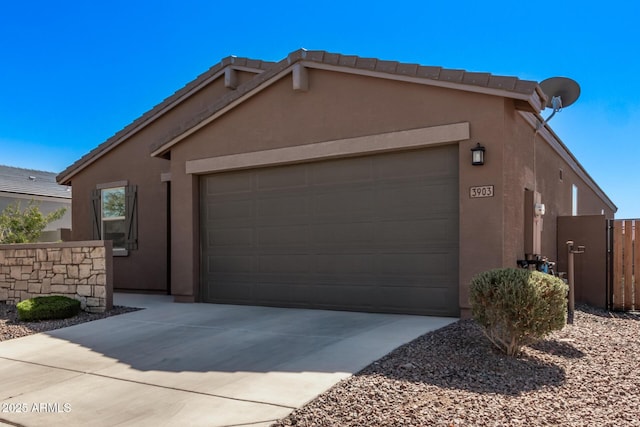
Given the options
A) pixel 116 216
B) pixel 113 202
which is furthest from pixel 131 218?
pixel 113 202

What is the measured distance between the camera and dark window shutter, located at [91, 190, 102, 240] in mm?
13727

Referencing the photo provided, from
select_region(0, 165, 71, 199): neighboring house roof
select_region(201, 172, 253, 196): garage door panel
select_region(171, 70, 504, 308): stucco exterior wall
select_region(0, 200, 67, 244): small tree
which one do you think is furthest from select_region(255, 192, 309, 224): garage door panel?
select_region(0, 165, 71, 199): neighboring house roof

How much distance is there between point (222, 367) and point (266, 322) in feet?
7.76

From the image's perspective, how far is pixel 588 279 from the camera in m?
9.94

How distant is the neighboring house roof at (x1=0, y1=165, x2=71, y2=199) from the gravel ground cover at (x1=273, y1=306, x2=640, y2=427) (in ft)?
70.6

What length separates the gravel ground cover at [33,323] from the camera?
8125 mm

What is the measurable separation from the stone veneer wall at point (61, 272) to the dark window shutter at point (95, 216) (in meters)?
2.69

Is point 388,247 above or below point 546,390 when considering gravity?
above

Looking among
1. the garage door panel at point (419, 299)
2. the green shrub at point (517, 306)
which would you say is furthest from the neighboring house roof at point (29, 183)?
the green shrub at point (517, 306)

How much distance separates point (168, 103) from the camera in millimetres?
13109

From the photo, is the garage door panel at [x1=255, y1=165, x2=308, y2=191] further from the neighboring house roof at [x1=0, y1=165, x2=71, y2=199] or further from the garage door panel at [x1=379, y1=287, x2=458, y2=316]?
the neighboring house roof at [x1=0, y1=165, x2=71, y2=199]

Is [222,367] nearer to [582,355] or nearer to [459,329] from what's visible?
[459,329]

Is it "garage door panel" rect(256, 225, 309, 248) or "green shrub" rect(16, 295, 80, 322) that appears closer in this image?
"green shrub" rect(16, 295, 80, 322)

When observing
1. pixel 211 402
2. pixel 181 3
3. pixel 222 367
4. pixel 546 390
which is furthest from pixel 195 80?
pixel 546 390
